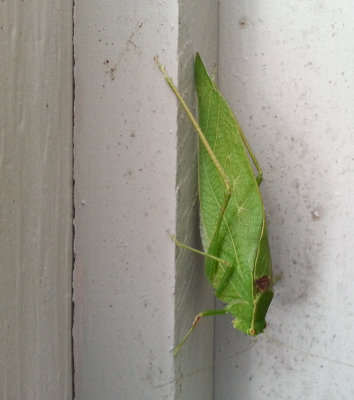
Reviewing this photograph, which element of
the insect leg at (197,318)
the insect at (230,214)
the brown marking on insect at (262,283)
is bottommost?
the insect leg at (197,318)

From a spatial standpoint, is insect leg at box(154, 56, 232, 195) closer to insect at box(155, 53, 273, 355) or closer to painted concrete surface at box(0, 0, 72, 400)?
insect at box(155, 53, 273, 355)

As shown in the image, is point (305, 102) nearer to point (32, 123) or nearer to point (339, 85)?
point (339, 85)

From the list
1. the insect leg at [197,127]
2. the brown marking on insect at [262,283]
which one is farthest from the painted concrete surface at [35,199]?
the brown marking on insect at [262,283]

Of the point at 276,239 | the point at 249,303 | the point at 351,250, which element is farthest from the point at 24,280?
the point at 351,250

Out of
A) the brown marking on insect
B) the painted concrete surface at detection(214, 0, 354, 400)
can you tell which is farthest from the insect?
the painted concrete surface at detection(214, 0, 354, 400)

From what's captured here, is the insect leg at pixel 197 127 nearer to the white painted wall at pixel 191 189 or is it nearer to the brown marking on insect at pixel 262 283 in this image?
the white painted wall at pixel 191 189
